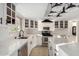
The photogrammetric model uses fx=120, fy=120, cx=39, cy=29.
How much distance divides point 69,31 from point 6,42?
859mm

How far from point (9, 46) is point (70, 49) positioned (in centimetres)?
83

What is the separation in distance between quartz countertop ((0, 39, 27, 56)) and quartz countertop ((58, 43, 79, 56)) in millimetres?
553

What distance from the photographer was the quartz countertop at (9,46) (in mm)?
1579

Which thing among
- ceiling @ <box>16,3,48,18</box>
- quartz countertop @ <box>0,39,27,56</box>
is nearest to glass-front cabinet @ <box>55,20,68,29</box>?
ceiling @ <box>16,3,48,18</box>

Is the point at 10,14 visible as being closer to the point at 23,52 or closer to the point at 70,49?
the point at 23,52

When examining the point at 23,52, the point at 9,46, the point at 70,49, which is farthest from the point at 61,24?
the point at 9,46

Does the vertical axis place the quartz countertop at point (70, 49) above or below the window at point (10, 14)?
below

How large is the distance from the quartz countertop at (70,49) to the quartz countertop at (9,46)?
1.82 feet

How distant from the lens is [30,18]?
62.9 inches

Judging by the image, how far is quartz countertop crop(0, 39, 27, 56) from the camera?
1579 millimetres

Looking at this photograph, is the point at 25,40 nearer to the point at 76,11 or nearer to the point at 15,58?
the point at 15,58

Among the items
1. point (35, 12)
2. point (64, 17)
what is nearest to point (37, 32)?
point (35, 12)

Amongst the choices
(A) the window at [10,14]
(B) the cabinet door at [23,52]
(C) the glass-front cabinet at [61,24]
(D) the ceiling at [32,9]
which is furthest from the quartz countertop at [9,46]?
(C) the glass-front cabinet at [61,24]

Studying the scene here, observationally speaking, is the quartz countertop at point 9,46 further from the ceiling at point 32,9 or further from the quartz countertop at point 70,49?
the quartz countertop at point 70,49
